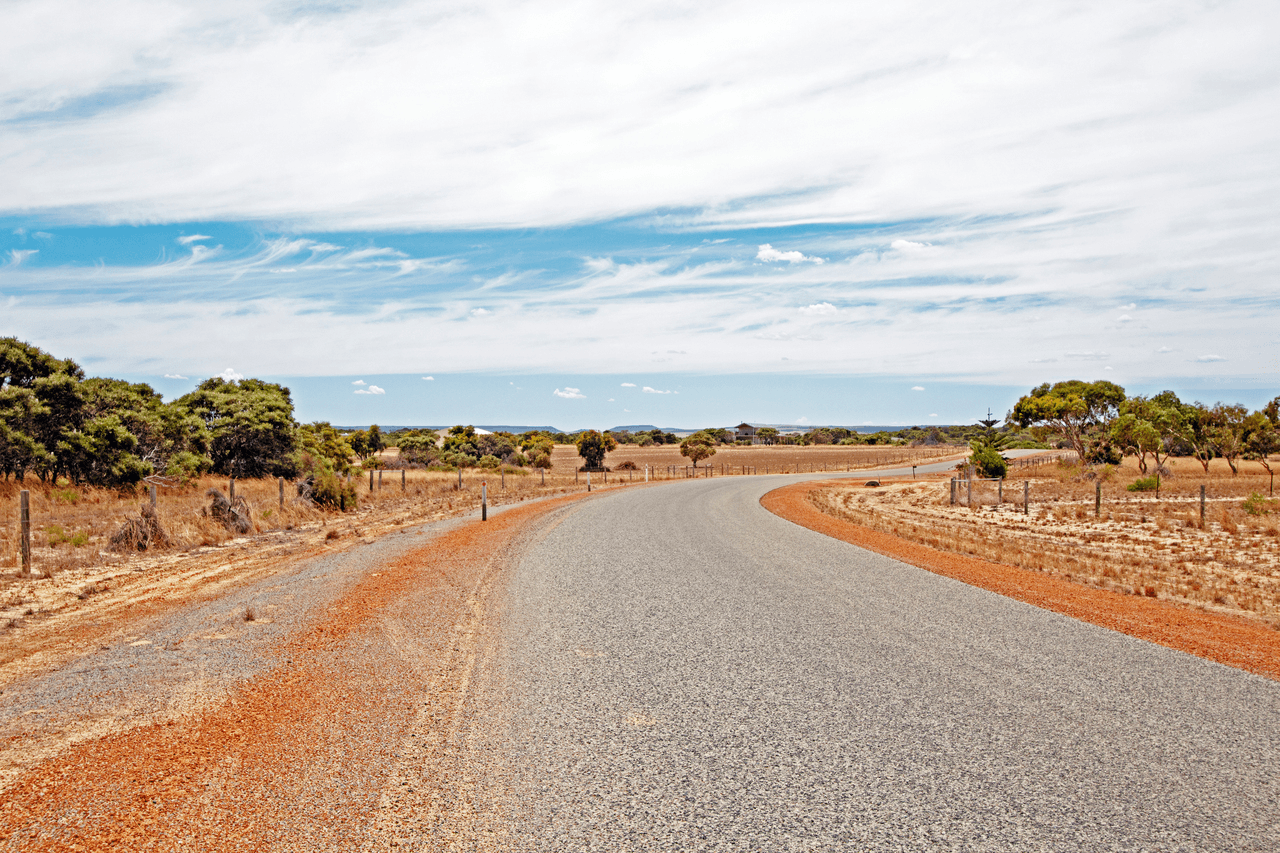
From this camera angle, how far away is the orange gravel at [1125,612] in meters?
7.95

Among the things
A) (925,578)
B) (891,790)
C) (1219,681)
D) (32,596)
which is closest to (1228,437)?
(925,578)

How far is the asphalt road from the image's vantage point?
14.0 feet

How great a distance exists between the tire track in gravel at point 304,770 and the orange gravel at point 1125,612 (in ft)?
24.0

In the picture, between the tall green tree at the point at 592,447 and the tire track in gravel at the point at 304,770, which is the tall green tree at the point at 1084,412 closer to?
the tall green tree at the point at 592,447

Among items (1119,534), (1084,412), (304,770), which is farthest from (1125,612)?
(1084,412)

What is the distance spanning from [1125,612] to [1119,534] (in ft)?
45.4

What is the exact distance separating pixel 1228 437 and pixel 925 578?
48603 mm

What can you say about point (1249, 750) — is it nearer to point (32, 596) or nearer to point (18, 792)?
point (18, 792)

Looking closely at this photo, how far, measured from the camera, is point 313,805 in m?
4.50

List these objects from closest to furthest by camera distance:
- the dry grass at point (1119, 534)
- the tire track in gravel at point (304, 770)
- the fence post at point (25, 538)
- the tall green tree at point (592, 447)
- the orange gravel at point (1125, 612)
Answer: the tire track in gravel at point (304, 770)
the orange gravel at point (1125, 612)
the fence post at point (25, 538)
the dry grass at point (1119, 534)
the tall green tree at point (592, 447)

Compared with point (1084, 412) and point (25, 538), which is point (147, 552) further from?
point (1084, 412)

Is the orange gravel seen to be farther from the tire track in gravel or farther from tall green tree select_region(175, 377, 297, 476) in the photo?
tall green tree select_region(175, 377, 297, 476)

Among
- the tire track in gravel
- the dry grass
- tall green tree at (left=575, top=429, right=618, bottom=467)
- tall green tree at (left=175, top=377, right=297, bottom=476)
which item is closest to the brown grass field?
tall green tree at (left=175, top=377, right=297, bottom=476)

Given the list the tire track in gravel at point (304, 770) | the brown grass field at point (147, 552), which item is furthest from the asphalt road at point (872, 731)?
the brown grass field at point (147, 552)
